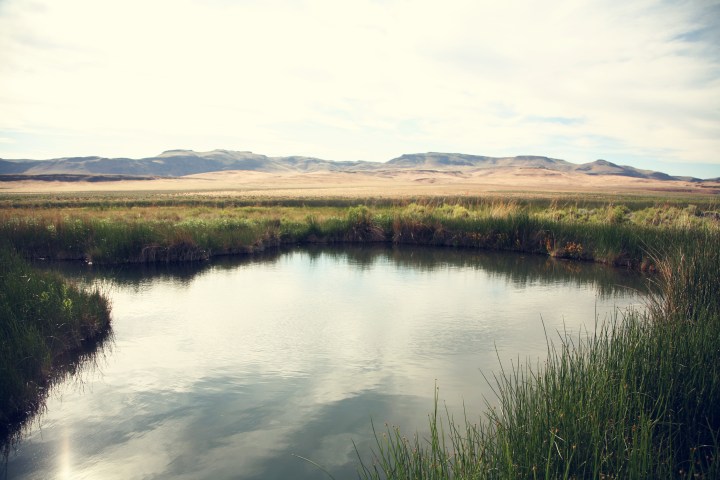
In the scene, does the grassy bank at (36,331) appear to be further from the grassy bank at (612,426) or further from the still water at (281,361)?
the grassy bank at (612,426)

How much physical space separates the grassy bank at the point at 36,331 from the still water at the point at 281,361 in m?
0.41

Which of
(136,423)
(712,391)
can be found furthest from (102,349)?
(712,391)

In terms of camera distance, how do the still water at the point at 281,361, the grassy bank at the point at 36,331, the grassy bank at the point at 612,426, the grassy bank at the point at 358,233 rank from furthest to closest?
the grassy bank at the point at 358,233 → the grassy bank at the point at 36,331 → the still water at the point at 281,361 → the grassy bank at the point at 612,426

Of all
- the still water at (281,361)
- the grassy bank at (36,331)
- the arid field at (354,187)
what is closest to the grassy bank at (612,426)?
the still water at (281,361)

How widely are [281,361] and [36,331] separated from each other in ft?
14.2

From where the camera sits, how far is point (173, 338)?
10.6 meters

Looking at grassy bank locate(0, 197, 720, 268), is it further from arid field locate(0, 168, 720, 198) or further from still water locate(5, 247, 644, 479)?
arid field locate(0, 168, 720, 198)

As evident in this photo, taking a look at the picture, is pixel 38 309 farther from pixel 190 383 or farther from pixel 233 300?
pixel 233 300

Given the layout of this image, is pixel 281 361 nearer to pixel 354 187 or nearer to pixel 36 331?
pixel 36 331

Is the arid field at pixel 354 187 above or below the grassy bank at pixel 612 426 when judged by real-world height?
above

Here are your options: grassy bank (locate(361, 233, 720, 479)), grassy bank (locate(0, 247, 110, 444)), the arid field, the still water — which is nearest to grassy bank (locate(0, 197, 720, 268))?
the still water

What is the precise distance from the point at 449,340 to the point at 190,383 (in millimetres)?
5478

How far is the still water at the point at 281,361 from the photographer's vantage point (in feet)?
20.2

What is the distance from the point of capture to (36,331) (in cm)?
793
